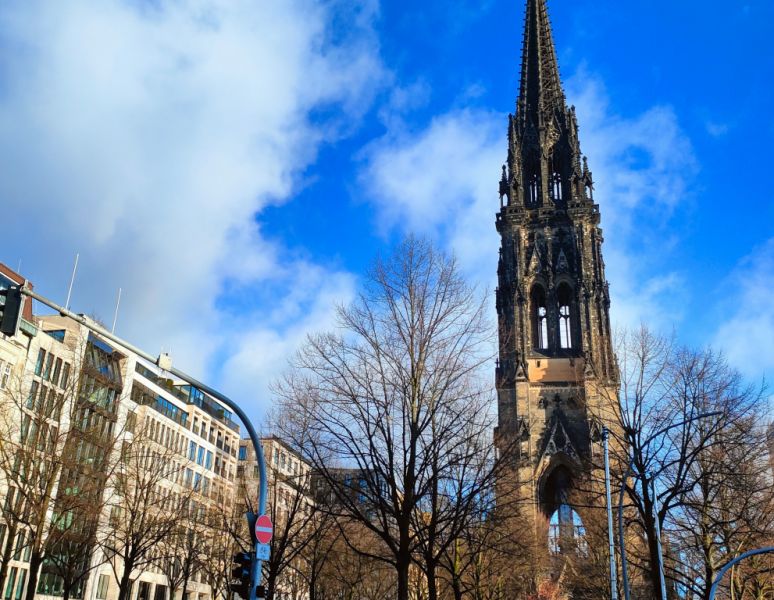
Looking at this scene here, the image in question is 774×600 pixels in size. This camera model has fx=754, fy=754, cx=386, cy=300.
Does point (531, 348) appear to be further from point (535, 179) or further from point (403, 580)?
point (403, 580)

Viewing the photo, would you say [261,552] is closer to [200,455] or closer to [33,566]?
[33,566]

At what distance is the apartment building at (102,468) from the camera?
90.9ft

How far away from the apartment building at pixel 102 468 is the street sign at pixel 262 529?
12626 mm

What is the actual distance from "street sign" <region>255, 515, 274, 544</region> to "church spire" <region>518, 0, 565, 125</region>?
71473 mm

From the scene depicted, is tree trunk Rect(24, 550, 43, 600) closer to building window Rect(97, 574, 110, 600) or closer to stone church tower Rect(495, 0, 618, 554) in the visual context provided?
building window Rect(97, 574, 110, 600)

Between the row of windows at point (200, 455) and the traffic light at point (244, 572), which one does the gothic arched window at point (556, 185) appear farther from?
the traffic light at point (244, 572)

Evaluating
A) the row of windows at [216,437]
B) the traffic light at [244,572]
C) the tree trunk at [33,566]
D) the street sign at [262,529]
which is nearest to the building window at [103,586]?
the row of windows at [216,437]

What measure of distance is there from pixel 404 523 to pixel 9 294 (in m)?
10.9

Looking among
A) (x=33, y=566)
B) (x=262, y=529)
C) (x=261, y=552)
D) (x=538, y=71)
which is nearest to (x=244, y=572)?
(x=261, y=552)

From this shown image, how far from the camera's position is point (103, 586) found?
5669 cm

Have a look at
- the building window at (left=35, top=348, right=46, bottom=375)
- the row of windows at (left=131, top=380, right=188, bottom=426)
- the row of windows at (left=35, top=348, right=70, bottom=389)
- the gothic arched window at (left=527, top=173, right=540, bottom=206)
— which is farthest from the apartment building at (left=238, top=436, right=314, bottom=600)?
the gothic arched window at (left=527, top=173, right=540, bottom=206)

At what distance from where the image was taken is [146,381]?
202 ft

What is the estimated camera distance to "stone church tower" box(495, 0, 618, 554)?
6444 cm

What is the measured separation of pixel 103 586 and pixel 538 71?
67.4m
